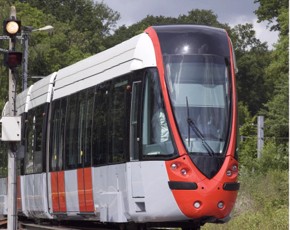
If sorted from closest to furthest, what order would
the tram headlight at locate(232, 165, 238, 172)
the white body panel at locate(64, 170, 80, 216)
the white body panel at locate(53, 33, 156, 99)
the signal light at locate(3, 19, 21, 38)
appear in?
the tram headlight at locate(232, 165, 238, 172) → the white body panel at locate(53, 33, 156, 99) → the signal light at locate(3, 19, 21, 38) → the white body panel at locate(64, 170, 80, 216)

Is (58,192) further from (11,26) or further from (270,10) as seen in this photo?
(270,10)

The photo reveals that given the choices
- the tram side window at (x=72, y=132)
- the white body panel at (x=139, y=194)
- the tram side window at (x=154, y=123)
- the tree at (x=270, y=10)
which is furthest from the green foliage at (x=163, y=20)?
the tram side window at (x=154, y=123)

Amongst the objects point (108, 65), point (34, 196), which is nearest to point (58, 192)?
point (34, 196)

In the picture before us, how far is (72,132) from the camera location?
20656mm

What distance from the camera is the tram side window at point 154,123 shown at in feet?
54.2

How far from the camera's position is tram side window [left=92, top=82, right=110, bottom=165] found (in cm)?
1852

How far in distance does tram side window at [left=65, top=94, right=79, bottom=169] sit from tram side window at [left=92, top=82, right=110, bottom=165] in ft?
3.98

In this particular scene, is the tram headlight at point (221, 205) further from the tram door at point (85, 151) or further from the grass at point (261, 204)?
the grass at point (261, 204)

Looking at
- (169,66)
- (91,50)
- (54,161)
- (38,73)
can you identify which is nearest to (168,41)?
(169,66)

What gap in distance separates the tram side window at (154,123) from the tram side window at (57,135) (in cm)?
499

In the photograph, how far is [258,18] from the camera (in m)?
63.8

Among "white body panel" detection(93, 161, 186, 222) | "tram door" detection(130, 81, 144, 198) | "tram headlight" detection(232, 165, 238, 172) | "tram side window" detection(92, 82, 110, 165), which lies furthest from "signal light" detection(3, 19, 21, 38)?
"tram headlight" detection(232, 165, 238, 172)

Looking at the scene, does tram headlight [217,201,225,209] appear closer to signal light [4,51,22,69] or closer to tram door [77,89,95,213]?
tram door [77,89,95,213]

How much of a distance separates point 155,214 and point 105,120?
2799mm
